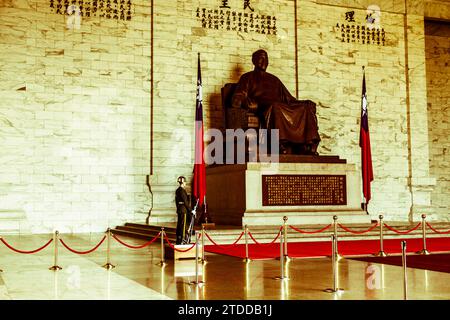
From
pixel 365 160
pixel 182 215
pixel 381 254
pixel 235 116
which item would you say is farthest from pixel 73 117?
pixel 381 254

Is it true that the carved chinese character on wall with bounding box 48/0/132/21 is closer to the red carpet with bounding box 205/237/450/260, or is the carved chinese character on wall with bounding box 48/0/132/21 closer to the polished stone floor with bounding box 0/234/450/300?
the red carpet with bounding box 205/237/450/260

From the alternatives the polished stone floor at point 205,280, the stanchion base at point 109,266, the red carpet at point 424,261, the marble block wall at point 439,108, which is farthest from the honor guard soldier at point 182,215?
the marble block wall at point 439,108

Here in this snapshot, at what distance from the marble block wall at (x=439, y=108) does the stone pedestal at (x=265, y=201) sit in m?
5.38

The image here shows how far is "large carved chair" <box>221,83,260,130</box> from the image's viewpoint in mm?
10820

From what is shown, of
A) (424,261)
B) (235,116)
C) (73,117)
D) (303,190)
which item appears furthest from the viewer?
(73,117)

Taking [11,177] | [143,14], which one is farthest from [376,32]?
[11,177]

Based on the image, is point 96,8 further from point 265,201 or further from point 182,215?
point 182,215

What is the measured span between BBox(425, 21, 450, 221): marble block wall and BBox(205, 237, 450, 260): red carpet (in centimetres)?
635

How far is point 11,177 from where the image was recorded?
10.8 meters

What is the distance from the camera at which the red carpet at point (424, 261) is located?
5.87m

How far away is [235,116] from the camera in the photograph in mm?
11023

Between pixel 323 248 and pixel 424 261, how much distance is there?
1.68m

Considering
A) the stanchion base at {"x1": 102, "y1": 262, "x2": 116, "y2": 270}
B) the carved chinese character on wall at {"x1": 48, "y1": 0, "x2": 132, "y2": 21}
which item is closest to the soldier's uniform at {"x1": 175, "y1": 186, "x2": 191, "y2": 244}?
the stanchion base at {"x1": 102, "y1": 262, "x2": 116, "y2": 270}
